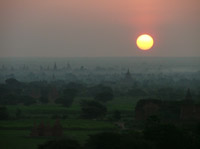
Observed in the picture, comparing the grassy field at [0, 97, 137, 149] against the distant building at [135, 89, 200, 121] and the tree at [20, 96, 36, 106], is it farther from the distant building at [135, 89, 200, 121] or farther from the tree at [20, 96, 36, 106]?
the distant building at [135, 89, 200, 121]

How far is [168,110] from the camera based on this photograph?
24.6m

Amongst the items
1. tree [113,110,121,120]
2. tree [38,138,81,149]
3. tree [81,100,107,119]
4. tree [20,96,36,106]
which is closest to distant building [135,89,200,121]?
tree [113,110,121,120]

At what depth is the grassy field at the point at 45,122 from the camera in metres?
18.5

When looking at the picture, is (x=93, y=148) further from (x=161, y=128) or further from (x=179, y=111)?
(x=179, y=111)

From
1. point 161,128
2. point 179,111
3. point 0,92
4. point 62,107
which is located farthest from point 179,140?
point 0,92

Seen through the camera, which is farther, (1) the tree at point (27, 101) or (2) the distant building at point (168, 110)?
(1) the tree at point (27, 101)

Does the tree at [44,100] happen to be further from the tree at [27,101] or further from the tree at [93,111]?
the tree at [93,111]

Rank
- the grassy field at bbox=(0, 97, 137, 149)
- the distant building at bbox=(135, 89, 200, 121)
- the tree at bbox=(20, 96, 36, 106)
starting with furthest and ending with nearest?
the tree at bbox=(20, 96, 36, 106) → the distant building at bbox=(135, 89, 200, 121) → the grassy field at bbox=(0, 97, 137, 149)

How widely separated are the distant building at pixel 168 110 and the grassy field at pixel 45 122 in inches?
56.0

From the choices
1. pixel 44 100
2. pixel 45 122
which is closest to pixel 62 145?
pixel 45 122

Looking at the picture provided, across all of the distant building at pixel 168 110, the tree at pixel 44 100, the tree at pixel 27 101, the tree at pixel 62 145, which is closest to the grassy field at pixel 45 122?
the tree at pixel 27 101

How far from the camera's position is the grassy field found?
1847 cm

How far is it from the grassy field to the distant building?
4.66 ft

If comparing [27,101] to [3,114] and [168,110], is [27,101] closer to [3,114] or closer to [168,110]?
[3,114]
